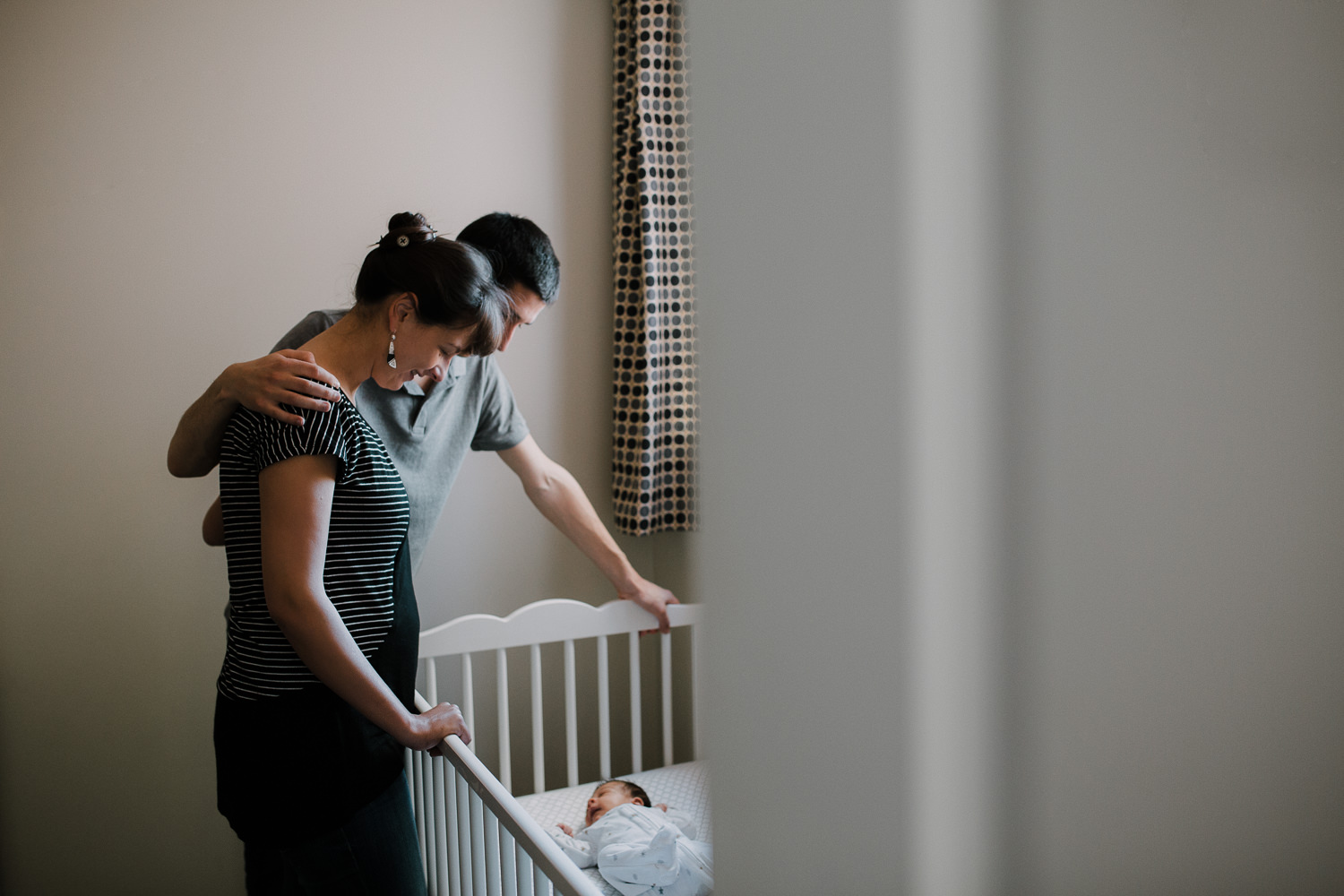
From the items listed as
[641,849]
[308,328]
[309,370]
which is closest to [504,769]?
[641,849]

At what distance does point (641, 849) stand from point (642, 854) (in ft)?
0.05

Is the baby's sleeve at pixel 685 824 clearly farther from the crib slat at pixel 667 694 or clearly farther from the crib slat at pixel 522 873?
the crib slat at pixel 522 873

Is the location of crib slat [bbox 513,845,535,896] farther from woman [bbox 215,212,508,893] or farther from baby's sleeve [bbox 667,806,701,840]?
baby's sleeve [bbox 667,806,701,840]

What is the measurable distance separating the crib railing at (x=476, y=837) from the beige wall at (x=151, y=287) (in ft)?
2.59

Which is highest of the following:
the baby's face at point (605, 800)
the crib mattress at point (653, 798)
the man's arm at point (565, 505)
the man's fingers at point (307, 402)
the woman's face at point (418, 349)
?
the woman's face at point (418, 349)

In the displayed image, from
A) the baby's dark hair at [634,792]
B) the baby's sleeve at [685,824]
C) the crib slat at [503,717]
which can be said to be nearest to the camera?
the baby's sleeve at [685,824]

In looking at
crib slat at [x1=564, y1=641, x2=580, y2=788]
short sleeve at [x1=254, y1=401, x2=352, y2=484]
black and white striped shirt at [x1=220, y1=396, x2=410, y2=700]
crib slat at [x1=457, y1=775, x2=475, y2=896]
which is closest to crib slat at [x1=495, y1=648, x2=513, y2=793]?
crib slat at [x1=564, y1=641, x2=580, y2=788]

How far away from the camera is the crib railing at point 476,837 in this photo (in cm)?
87

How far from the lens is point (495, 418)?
174cm

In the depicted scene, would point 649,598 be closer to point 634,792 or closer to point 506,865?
point 634,792

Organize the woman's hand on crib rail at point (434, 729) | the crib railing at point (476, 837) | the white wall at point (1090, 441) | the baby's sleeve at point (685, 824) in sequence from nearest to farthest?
1. the white wall at point (1090, 441)
2. the crib railing at point (476, 837)
3. the woman's hand on crib rail at point (434, 729)
4. the baby's sleeve at point (685, 824)

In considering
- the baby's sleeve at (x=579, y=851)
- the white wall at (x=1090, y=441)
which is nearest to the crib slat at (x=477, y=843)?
the baby's sleeve at (x=579, y=851)

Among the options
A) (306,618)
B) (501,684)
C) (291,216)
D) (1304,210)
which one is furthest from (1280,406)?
(291,216)

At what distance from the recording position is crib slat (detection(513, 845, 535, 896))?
95cm
